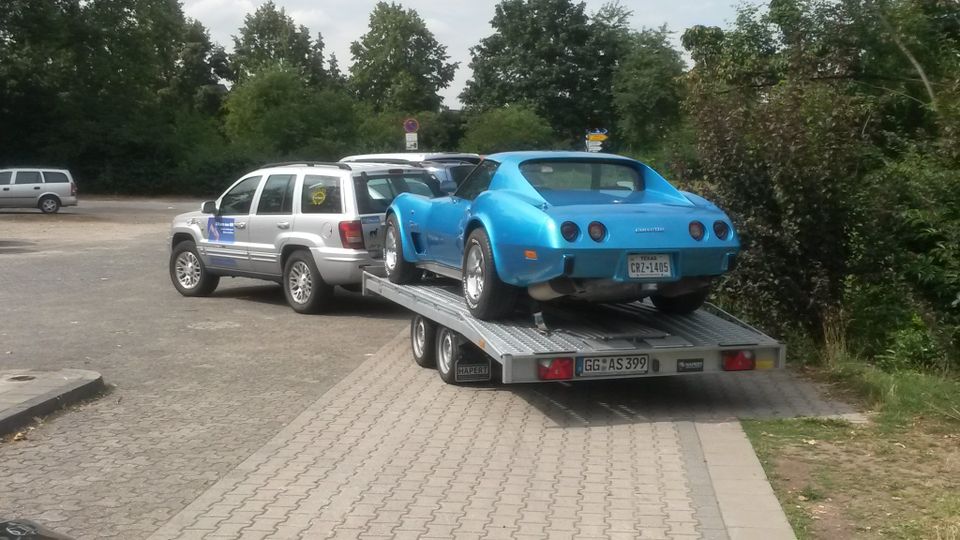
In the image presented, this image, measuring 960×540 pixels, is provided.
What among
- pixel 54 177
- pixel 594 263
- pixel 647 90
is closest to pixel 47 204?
pixel 54 177

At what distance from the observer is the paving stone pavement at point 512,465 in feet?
19.9

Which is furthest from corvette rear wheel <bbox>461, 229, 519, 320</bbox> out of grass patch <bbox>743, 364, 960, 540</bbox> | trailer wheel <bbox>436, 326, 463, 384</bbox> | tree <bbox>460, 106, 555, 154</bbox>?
tree <bbox>460, 106, 555, 154</bbox>

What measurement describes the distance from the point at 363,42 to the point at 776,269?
246 ft

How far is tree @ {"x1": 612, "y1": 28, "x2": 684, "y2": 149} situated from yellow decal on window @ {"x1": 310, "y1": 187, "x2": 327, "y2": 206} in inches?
818

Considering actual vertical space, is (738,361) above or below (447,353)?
above

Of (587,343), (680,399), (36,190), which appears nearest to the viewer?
(587,343)

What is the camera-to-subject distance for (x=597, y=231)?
8273 millimetres

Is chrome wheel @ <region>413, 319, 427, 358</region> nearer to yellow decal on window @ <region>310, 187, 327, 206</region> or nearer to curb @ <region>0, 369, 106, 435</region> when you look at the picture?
curb @ <region>0, 369, 106, 435</region>

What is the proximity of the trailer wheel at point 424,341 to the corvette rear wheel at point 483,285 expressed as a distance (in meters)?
1.02

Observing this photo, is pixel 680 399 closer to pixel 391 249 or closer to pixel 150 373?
pixel 391 249

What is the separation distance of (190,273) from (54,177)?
76.6ft

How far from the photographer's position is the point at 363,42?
83.2 meters

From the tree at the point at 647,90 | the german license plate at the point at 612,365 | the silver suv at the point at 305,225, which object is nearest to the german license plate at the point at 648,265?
the german license plate at the point at 612,365

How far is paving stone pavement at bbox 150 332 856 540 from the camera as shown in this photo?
19.9 feet
